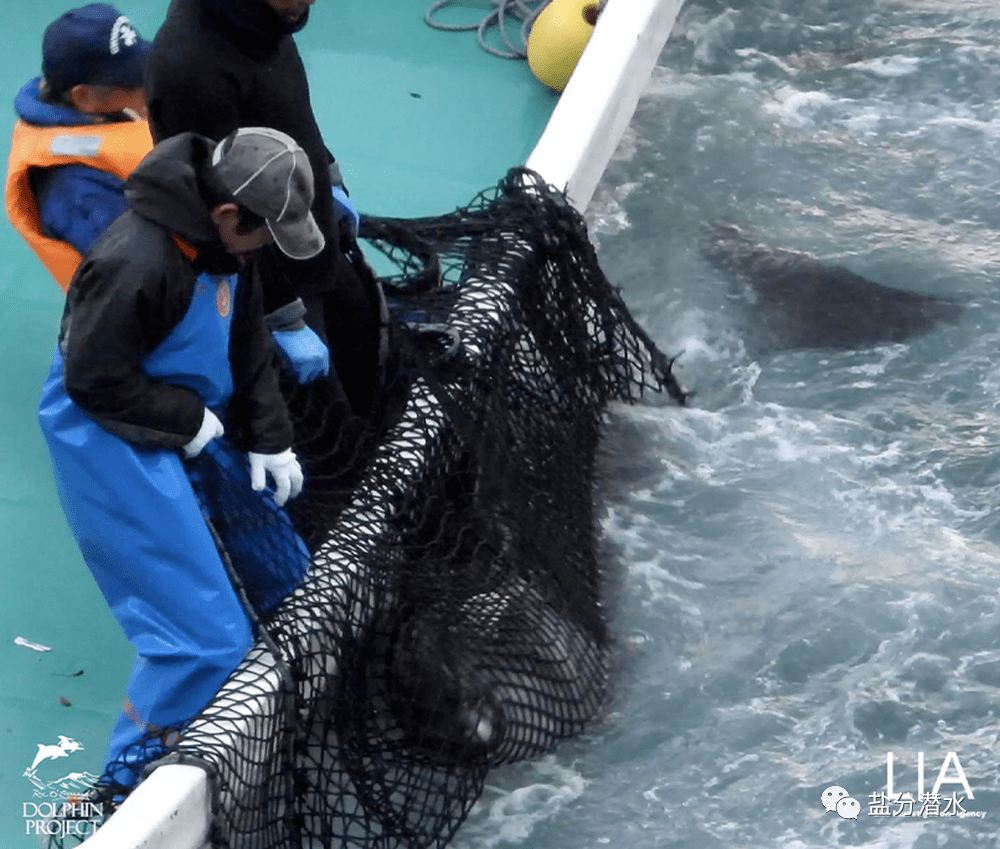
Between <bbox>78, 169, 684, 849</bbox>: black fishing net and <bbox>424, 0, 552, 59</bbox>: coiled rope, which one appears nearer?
<bbox>78, 169, 684, 849</bbox>: black fishing net

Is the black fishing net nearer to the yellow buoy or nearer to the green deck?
the green deck

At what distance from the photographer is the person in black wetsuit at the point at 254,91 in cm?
328

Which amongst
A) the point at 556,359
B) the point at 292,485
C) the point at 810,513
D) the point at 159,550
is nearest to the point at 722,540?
the point at 810,513

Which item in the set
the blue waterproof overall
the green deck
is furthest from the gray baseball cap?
the green deck

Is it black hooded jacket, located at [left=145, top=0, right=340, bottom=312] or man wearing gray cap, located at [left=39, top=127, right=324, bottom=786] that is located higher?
black hooded jacket, located at [left=145, top=0, right=340, bottom=312]

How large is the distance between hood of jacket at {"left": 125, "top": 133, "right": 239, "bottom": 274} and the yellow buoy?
303 cm

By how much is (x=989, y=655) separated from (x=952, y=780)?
473mm

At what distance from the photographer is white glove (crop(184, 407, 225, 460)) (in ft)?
10.2

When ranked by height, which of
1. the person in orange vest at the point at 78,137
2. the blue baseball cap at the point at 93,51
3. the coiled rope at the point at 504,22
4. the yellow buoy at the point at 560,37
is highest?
the blue baseball cap at the point at 93,51

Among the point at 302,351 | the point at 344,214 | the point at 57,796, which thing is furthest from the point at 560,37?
the point at 57,796

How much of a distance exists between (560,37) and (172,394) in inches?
129

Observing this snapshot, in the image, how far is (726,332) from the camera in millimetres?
5246

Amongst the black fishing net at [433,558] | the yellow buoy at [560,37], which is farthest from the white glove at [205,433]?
the yellow buoy at [560,37]

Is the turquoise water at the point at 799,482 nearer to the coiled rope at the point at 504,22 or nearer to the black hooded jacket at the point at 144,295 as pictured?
the coiled rope at the point at 504,22
